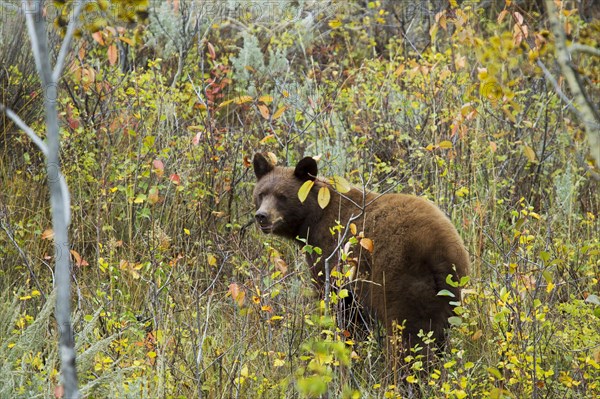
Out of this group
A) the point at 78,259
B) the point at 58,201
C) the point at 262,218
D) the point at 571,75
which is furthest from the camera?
the point at 262,218

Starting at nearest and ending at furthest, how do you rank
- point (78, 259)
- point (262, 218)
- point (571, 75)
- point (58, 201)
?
1. point (58, 201)
2. point (571, 75)
3. point (78, 259)
4. point (262, 218)

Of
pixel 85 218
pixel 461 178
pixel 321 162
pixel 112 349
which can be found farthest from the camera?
pixel 321 162

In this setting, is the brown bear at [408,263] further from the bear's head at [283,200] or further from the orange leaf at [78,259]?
the orange leaf at [78,259]

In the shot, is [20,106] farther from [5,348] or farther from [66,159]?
[5,348]

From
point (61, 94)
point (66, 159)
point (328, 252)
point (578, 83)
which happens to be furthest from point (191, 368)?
point (61, 94)

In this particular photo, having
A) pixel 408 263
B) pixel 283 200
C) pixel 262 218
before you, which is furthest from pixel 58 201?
pixel 283 200

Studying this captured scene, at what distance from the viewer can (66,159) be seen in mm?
6352

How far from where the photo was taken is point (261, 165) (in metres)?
5.98

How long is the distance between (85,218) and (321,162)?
6.42 feet

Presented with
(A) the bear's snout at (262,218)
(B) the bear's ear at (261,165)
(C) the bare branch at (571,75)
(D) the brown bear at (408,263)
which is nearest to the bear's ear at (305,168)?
(B) the bear's ear at (261,165)

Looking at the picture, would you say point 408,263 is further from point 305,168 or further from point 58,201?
point 58,201

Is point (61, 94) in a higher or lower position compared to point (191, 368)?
higher

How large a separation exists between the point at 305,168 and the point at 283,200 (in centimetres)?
28

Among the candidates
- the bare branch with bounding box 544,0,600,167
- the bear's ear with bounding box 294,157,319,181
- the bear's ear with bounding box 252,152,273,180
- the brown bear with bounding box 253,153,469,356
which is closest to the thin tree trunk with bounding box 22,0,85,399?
the bare branch with bounding box 544,0,600,167
